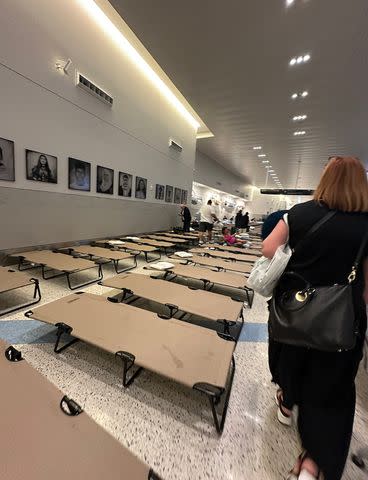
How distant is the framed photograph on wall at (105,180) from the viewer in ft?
17.4

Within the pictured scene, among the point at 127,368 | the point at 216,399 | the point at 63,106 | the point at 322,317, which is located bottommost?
the point at 127,368

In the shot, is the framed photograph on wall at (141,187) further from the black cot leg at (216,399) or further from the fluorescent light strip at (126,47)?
the black cot leg at (216,399)

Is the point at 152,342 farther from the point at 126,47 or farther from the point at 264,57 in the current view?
the point at 126,47

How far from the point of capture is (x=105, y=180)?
18.0 ft

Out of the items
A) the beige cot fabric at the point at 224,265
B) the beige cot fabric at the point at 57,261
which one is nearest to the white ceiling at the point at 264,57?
the beige cot fabric at the point at 224,265

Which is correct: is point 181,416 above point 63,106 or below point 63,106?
below

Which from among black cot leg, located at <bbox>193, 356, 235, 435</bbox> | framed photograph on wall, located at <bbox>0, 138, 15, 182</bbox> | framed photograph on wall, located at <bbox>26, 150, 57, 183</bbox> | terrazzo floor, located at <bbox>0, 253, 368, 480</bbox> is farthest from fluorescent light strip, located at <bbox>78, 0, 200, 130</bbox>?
black cot leg, located at <bbox>193, 356, 235, 435</bbox>

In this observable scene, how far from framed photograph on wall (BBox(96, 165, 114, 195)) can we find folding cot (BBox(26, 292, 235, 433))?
3.81m

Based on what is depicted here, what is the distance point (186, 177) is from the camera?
9.86 m

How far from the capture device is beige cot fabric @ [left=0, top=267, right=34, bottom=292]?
2297 mm

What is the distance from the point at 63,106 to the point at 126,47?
8.80ft

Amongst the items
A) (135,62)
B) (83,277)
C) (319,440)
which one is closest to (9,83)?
(83,277)

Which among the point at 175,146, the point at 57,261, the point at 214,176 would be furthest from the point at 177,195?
the point at 214,176

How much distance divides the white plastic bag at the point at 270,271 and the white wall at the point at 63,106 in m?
4.07
